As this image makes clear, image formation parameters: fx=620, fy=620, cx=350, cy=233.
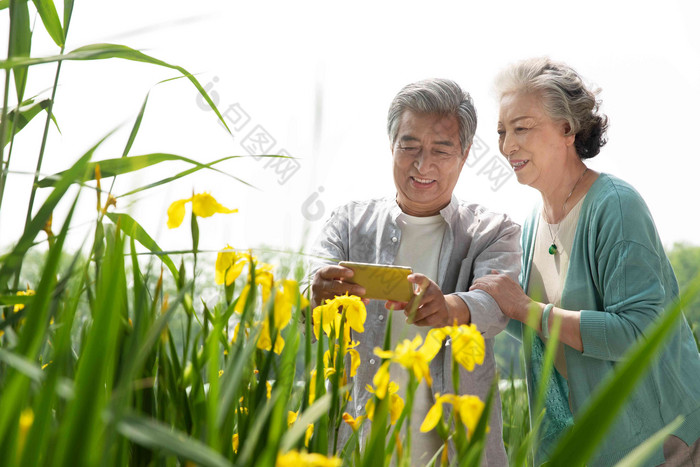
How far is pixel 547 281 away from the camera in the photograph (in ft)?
7.20

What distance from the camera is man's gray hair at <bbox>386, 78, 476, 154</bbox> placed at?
1.97 meters

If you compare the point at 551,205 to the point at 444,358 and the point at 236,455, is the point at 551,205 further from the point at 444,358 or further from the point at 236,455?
the point at 236,455

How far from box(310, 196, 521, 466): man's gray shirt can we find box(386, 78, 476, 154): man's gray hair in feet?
0.85

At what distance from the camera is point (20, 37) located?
3.35 ft

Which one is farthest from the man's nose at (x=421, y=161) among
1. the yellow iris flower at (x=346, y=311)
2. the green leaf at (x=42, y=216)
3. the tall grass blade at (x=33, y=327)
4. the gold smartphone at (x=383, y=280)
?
the tall grass blade at (x=33, y=327)

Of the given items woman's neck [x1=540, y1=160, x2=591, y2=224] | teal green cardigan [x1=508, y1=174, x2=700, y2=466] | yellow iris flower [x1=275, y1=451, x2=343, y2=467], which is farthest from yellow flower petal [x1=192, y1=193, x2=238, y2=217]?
woman's neck [x1=540, y1=160, x2=591, y2=224]

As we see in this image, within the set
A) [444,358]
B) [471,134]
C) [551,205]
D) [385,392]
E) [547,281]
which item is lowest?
[444,358]

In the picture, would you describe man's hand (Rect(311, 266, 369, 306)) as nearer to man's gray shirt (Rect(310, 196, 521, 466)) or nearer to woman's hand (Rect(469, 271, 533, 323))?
man's gray shirt (Rect(310, 196, 521, 466))

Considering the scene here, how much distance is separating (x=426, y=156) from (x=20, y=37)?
124 cm

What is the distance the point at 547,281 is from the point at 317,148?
1.85 m

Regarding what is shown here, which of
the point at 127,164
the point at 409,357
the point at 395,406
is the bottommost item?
the point at 395,406

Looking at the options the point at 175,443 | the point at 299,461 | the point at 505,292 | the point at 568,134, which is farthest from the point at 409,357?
the point at 568,134

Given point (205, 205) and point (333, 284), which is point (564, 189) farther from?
point (205, 205)

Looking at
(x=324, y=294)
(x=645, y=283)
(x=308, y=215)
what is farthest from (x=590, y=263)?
(x=308, y=215)
